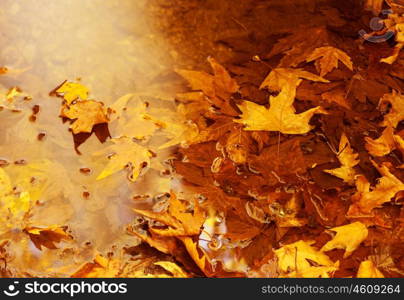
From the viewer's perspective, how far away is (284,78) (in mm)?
1411

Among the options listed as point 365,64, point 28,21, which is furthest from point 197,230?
point 28,21

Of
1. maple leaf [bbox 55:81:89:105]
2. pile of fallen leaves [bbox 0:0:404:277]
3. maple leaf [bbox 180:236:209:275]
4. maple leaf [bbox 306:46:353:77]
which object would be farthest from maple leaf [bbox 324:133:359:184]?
maple leaf [bbox 55:81:89:105]

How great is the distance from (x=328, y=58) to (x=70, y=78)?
675 mm

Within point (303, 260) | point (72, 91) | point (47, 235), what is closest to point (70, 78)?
point (72, 91)

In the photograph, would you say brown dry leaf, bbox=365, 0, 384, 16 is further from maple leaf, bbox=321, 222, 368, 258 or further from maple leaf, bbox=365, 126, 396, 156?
maple leaf, bbox=321, 222, 368, 258

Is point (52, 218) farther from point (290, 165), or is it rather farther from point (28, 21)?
point (28, 21)

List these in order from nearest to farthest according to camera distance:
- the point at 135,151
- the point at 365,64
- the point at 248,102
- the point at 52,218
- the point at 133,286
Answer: the point at 133,286 < the point at 52,218 < the point at 135,151 < the point at 248,102 < the point at 365,64

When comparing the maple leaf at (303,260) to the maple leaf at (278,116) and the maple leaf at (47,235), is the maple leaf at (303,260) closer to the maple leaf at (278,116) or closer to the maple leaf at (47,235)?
the maple leaf at (278,116)

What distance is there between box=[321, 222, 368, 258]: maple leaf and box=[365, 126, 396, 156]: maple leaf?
215 millimetres

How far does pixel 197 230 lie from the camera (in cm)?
109

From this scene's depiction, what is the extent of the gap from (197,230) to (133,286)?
167 millimetres

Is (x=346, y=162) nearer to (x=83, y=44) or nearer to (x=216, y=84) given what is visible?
(x=216, y=84)

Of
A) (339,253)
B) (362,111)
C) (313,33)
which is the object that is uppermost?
(313,33)

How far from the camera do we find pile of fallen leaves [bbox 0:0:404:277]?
1.06 m
